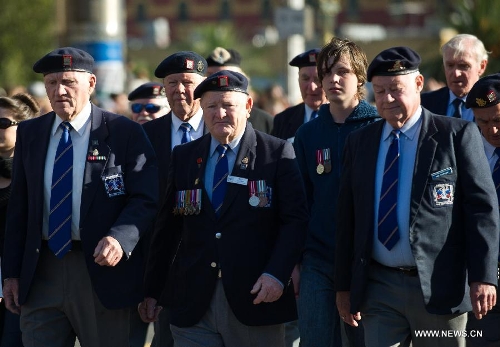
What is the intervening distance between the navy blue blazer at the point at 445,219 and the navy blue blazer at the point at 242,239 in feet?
1.32

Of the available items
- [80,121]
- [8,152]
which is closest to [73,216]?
[80,121]

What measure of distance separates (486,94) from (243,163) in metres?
1.56

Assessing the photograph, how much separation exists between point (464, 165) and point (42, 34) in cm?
4219

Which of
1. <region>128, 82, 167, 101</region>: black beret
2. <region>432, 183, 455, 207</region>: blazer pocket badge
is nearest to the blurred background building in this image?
<region>128, 82, 167, 101</region>: black beret

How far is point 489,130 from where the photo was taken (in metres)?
6.76

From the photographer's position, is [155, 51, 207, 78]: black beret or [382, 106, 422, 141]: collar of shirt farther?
[155, 51, 207, 78]: black beret

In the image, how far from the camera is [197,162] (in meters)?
6.41

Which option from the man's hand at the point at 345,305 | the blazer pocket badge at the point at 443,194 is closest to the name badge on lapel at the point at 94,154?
the man's hand at the point at 345,305

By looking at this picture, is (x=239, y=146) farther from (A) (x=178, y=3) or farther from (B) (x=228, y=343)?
(A) (x=178, y=3)

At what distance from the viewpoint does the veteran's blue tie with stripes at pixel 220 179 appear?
6272 millimetres

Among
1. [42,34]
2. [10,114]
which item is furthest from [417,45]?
[10,114]

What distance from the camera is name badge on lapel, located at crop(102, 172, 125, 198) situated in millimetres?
6375

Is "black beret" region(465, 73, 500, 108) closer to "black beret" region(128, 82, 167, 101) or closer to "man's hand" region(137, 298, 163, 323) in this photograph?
"man's hand" region(137, 298, 163, 323)

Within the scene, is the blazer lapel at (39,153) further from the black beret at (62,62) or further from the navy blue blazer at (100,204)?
the black beret at (62,62)
